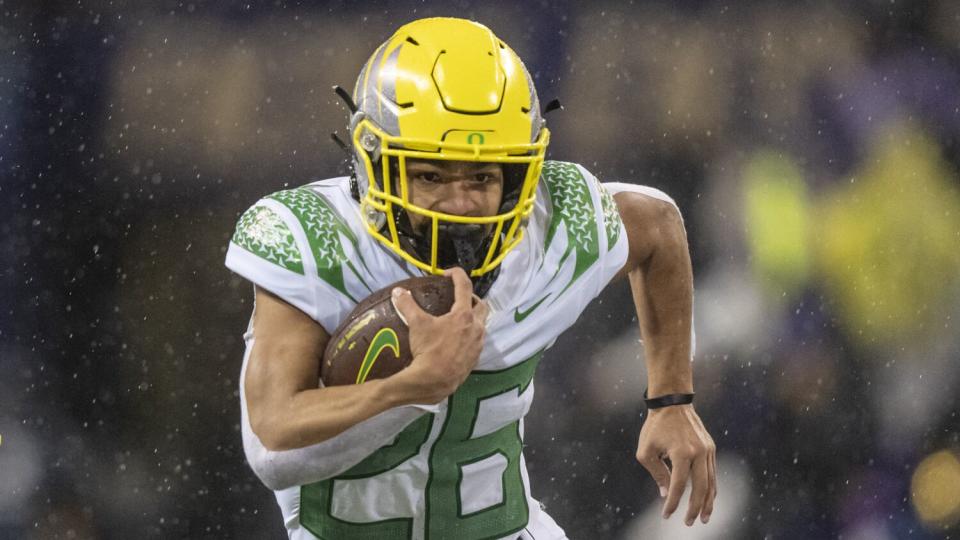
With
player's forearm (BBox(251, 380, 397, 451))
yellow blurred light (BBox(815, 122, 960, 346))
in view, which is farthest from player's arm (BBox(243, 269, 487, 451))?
yellow blurred light (BBox(815, 122, 960, 346))

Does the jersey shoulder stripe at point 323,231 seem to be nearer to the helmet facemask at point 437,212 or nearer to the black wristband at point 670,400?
the helmet facemask at point 437,212

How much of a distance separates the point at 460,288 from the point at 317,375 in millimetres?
165

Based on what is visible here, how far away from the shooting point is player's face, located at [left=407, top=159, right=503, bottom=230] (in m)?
1.39

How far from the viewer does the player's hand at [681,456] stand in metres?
1.70

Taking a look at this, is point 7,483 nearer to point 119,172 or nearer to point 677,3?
point 119,172

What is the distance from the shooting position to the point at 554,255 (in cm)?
153

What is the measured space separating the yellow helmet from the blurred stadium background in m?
0.85

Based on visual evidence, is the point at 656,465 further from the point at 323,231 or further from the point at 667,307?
the point at 323,231

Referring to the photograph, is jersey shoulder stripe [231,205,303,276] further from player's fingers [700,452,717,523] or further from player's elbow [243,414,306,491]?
player's fingers [700,452,717,523]

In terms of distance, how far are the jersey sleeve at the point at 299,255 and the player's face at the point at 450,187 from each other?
9 cm

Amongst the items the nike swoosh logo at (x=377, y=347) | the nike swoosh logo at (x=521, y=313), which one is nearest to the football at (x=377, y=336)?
the nike swoosh logo at (x=377, y=347)

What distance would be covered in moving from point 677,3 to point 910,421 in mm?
957

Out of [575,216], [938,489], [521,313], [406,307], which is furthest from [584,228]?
[938,489]

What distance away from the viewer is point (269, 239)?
140 centimetres
